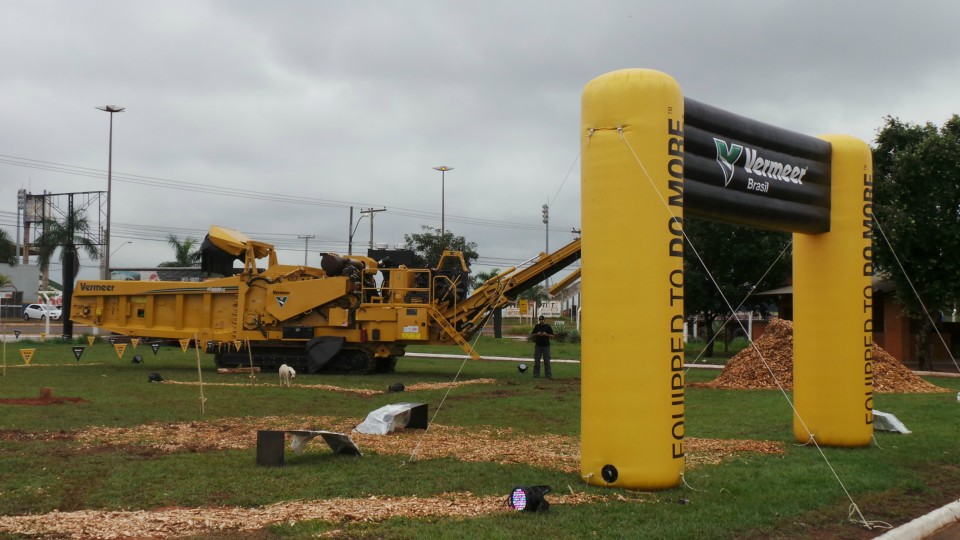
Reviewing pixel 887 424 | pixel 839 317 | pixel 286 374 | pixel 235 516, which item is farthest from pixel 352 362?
pixel 235 516

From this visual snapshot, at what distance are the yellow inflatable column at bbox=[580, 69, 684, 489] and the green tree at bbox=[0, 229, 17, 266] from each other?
81.7 metres

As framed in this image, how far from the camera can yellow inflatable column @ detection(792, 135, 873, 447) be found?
11.4 metres

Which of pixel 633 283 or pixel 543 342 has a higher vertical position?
pixel 633 283

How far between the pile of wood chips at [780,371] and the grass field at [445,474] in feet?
12.8

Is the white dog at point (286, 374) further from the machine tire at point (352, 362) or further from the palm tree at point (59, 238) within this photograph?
the palm tree at point (59, 238)

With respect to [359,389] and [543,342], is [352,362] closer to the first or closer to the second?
[359,389]

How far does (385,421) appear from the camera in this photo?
476 inches

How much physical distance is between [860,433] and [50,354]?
28.5 meters

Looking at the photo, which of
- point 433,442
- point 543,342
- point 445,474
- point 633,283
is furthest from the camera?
point 543,342

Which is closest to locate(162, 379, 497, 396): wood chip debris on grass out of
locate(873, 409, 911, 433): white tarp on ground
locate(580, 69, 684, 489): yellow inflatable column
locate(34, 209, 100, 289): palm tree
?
locate(873, 409, 911, 433): white tarp on ground

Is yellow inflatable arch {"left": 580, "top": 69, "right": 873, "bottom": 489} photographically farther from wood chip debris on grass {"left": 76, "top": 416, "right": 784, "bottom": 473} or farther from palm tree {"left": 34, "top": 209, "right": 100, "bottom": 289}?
palm tree {"left": 34, "top": 209, "right": 100, "bottom": 289}

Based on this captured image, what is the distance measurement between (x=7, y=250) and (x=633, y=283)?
3341 inches

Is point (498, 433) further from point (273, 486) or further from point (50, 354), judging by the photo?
point (50, 354)

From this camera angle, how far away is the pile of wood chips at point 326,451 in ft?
22.2
